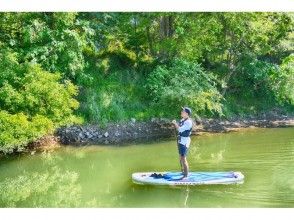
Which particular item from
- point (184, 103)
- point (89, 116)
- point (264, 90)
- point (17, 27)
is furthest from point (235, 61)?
point (17, 27)

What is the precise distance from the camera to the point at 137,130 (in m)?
12.6

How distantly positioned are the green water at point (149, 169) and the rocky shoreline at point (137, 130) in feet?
1.64

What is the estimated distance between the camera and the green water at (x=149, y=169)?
784 cm

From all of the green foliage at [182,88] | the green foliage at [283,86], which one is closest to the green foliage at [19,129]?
the green foliage at [182,88]

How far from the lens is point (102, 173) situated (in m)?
9.56

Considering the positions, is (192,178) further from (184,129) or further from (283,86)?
(283,86)

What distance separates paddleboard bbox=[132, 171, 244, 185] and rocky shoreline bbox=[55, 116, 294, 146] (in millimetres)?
3306

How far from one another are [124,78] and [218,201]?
21.7 feet

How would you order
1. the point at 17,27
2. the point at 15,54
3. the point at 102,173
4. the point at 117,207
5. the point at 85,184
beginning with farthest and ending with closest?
the point at 17,27 < the point at 15,54 < the point at 102,173 < the point at 85,184 < the point at 117,207

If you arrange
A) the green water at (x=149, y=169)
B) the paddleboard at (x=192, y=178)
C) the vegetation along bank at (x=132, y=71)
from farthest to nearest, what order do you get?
the vegetation along bank at (x=132, y=71)
the paddleboard at (x=192, y=178)
the green water at (x=149, y=169)

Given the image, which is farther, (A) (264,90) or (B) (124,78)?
(A) (264,90)

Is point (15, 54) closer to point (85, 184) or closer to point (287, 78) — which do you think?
point (85, 184)

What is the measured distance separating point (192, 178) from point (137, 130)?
4338 mm

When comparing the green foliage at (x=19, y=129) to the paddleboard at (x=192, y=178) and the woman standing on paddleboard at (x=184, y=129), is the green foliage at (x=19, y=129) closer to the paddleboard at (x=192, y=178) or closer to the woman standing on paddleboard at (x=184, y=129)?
the paddleboard at (x=192, y=178)
